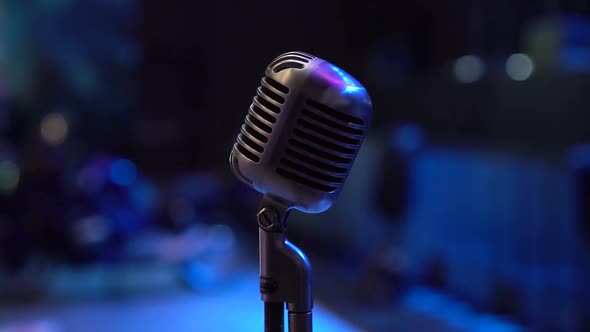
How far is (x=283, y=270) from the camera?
803mm

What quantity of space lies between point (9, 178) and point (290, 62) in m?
2.90

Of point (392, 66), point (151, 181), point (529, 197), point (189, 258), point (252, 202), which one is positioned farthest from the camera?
point (151, 181)

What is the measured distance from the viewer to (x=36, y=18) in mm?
4742

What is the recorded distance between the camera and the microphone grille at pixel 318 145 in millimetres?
750

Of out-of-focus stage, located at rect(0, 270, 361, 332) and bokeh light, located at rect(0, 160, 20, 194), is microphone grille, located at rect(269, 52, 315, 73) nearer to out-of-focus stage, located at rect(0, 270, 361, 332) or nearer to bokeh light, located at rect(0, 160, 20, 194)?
out-of-focus stage, located at rect(0, 270, 361, 332)

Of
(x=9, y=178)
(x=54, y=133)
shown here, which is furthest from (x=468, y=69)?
(x=9, y=178)

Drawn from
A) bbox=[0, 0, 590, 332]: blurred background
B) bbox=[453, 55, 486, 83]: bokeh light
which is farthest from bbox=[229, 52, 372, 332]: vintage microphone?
bbox=[453, 55, 486, 83]: bokeh light

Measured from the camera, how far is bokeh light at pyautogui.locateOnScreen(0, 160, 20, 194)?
125 inches

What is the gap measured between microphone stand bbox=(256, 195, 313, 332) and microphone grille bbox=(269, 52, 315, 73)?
18 centimetres

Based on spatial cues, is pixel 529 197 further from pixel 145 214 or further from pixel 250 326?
pixel 145 214

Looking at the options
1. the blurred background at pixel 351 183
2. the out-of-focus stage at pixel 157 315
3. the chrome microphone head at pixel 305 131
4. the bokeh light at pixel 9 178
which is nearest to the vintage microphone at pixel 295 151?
the chrome microphone head at pixel 305 131

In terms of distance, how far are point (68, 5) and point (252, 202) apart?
7.28ft

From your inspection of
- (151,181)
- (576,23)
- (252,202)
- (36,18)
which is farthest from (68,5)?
(576,23)

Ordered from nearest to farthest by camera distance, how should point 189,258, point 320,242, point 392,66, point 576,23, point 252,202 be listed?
point 576,23 < point 189,258 < point 392,66 < point 320,242 < point 252,202
